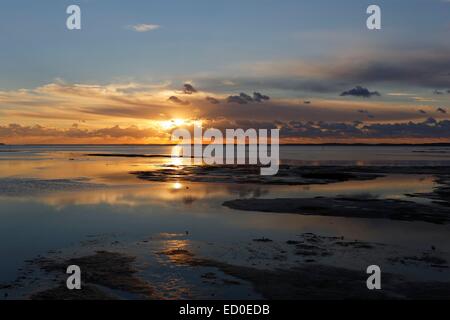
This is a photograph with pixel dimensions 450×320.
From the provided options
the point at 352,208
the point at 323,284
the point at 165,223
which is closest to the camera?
the point at 323,284

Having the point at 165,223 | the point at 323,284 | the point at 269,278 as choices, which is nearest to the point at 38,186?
the point at 165,223

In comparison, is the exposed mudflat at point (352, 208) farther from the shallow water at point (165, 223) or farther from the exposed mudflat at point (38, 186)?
the exposed mudflat at point (38, 186)

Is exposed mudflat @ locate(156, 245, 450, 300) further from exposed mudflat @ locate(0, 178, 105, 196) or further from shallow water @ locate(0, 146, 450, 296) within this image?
exposed mudflat @ locate(0, 178, 105, 196)

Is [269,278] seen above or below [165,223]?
below

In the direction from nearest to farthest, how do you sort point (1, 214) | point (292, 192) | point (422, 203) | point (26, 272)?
1. point (26, 272)
2. point (1, 214)
3. point (422, 203)
4. point (292, 192)

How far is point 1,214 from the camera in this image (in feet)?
95.8

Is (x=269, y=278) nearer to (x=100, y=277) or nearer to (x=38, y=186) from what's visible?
(x=100, y=277)

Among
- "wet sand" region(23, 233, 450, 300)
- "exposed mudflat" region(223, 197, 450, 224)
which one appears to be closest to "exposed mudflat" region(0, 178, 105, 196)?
"exposed mudflat" region(223, 197, 450, 224)

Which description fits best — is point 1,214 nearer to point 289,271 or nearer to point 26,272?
point 26,272
